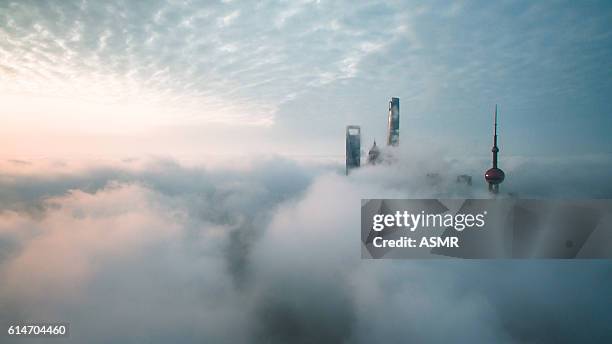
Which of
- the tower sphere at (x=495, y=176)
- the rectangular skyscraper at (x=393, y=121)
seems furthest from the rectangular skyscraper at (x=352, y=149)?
the tower sphere at (x=495, y=176)

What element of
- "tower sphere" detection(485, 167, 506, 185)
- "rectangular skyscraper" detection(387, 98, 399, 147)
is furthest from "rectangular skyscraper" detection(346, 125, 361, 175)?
"tower sphere" detection(485, 167, 506, 185)

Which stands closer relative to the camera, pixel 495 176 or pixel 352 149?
pixel 495 176

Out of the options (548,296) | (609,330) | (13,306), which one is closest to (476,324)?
(548,296)

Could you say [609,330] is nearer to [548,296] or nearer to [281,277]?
[548,296]

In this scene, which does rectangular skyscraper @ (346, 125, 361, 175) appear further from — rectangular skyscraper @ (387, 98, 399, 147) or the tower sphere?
the tower sphere

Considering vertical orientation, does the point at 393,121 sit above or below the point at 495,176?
above

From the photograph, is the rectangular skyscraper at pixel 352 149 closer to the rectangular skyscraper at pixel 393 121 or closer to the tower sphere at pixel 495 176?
the rectangular skyscraper at pixel 393 121

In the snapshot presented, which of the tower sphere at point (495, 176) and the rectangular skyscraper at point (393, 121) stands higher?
the rectangular skyscraper at point (393, 121)

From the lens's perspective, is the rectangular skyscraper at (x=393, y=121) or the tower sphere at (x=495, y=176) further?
the rectangular skyscraper at (x=393, y=121)
